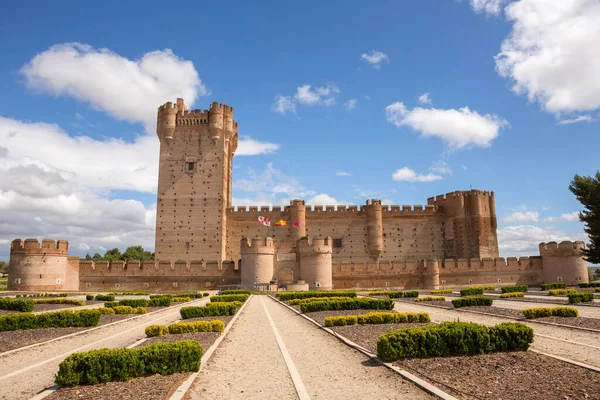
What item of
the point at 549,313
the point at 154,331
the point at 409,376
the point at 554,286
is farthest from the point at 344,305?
the point at 554,286

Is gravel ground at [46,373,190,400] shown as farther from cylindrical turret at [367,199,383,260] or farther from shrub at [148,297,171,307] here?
cylindrical turret at [367,199,383,260]

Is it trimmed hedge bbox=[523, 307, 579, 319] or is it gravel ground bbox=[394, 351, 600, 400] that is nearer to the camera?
gravel ground bbox=[394, 351, 600, 400]

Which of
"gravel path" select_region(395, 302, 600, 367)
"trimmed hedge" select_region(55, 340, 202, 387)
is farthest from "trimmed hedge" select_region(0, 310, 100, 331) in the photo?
"gravel path" select_region(395, 302, 600, 367)

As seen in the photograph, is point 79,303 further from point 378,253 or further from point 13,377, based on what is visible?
point 378,253

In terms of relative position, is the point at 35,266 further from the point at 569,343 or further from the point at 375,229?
the point at 569,343

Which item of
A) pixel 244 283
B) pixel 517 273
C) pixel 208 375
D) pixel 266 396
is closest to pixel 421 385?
pixel 266 396

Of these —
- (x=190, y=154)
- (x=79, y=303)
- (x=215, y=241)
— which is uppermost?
(x=190, y=154)

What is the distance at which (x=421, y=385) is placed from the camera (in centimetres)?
573

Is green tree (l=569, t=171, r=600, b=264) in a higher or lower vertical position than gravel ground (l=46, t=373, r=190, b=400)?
higher

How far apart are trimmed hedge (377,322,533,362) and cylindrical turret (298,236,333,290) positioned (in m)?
26.8

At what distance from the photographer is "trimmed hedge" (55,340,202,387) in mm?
6059

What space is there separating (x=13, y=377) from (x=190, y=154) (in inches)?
1487

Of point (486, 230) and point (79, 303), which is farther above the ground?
point (486, 230)

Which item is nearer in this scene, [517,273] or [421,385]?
[421,385]
